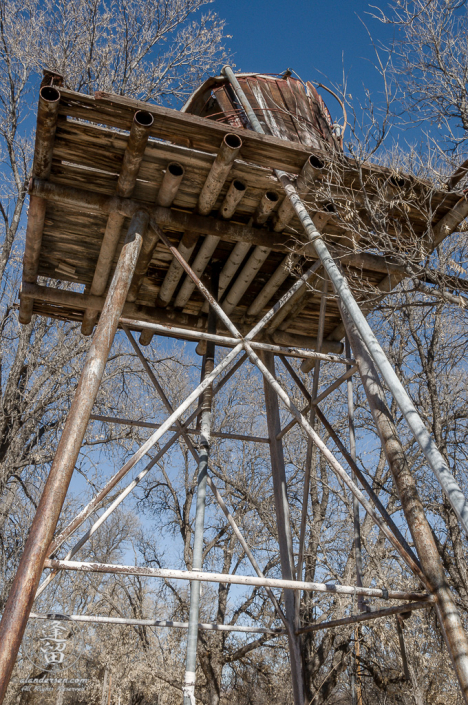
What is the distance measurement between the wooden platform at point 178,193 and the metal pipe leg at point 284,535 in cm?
142

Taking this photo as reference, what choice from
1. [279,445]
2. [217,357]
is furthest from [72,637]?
[279,445]

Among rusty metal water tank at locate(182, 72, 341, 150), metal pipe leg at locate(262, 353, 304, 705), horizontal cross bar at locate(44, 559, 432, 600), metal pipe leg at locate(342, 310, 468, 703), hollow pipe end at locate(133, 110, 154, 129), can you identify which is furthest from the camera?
rusty metal water tank at locate(182, 72, 341, 150)

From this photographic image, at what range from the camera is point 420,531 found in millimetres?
3734

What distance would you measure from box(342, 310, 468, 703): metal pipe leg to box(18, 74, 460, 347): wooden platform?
5.15ft

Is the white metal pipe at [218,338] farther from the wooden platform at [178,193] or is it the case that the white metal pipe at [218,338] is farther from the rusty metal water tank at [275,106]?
the rusty metal water tank at [275,106]

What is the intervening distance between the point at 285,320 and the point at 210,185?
2.55 metres

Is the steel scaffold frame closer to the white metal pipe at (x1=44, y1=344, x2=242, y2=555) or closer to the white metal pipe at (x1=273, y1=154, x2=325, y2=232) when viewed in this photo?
the white metal pipe at (x1=44, y1=344, x2=242, y2=555)

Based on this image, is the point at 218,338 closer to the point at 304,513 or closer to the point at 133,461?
the point at 133,461

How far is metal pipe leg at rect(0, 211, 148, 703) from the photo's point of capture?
307 centimetres

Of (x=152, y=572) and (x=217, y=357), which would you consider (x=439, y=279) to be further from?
(x=217, y=357)

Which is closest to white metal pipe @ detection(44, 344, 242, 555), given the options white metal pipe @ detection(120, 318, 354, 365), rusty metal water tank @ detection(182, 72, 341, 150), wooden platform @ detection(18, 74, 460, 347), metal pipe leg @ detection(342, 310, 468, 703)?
white metal pipe @ detection(120, 318, 354, 365)

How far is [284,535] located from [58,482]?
319cm

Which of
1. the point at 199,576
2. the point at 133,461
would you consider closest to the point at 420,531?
the point at 199,576

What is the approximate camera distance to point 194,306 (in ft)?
22.7
